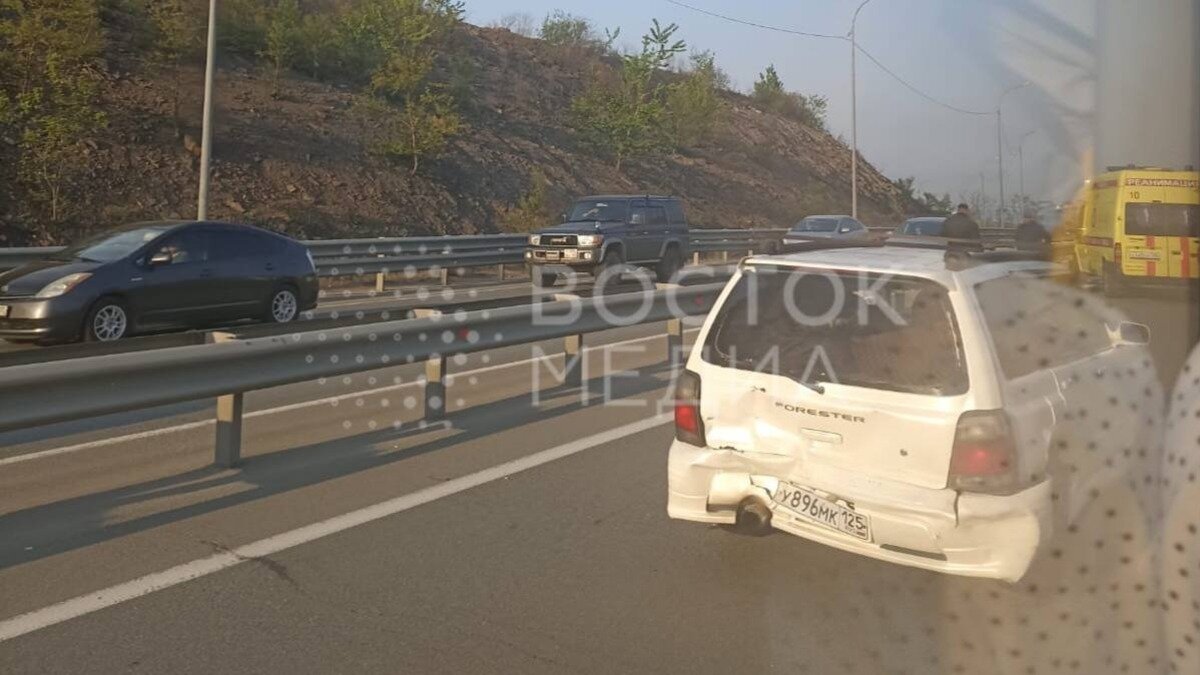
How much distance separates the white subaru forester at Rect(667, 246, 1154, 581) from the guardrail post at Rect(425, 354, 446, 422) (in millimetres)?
3672

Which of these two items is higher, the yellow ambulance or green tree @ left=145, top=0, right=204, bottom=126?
green tree @ left=145, top=0, right=204, bottom=126


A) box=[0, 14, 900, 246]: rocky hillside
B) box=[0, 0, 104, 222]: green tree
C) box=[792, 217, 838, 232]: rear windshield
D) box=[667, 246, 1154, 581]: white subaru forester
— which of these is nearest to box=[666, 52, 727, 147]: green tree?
box=[0, 14, 900, 246]: rocky hillside

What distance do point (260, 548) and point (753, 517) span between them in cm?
251

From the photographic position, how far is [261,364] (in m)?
7.21

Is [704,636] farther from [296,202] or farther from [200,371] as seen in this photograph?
[296,202]

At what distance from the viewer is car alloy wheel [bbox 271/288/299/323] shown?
1445cm

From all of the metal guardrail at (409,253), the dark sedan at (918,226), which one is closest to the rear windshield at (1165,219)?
the dark sedan at (918,226)

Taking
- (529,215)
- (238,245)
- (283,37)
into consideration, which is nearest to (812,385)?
(238,245)

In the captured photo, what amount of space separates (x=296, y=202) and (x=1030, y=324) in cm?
2508

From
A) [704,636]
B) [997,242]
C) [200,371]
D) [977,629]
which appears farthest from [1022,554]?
[200,371]

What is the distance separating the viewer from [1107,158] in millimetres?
3898

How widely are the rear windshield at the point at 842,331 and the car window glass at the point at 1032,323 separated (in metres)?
0.20

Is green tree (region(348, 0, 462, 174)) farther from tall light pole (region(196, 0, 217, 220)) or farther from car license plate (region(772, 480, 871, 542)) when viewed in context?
car license plate (region(772, 480, 871, 542))

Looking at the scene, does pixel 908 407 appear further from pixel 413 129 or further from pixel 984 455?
pixel 413 129
